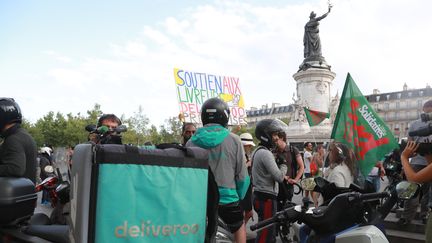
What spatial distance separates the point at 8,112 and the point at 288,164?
421cm

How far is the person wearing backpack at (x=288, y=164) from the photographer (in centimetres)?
527

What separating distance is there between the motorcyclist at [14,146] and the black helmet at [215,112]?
1.56m

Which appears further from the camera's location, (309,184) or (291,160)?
(291,160)

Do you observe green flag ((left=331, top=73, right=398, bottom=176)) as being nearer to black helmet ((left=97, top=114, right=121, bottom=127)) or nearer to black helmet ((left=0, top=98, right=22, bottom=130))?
black helmet ((left=97, top=114, right=121, bottom=127))

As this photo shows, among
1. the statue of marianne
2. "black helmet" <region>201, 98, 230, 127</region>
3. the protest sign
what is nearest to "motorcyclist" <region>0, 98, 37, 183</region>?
"black helmet" <region>201, 98, 230, 127</region>

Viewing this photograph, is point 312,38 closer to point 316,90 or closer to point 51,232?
point 316,90

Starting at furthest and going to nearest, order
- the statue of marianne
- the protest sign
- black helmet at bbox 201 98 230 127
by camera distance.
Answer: the statue of marianne, the protest sign, black helmet at bbox 201 98 230 127

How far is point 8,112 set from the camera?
334 cm

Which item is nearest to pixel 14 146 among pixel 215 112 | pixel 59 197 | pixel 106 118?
pixel 59 197

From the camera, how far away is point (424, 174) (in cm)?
258

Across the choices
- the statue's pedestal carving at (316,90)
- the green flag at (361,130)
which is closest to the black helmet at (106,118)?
the green flag at (361,130)

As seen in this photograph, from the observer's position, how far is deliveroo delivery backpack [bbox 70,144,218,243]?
1.60m

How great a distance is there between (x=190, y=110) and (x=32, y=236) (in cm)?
1107

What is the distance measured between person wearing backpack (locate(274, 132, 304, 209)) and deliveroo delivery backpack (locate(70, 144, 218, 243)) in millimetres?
3345
